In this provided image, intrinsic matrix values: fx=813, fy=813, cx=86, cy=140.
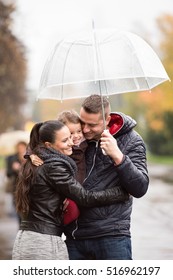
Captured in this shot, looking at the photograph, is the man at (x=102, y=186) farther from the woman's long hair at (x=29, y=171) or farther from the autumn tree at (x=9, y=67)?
the autumn tree at (x=9, y=67)

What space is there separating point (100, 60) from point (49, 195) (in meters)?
0.85

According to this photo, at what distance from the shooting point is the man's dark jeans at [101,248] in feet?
15.0

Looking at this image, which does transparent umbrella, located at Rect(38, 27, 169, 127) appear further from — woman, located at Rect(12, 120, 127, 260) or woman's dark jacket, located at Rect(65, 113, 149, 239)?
woman, located at Rect(12, 120, 127, 260)

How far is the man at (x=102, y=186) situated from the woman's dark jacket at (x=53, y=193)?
11cm

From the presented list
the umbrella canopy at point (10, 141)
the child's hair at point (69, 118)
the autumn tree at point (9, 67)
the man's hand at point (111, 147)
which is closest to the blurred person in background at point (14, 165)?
the umbrella canopy at point (10, 141)

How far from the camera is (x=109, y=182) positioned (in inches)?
180

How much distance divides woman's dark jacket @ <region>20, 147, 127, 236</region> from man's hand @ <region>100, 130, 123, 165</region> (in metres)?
0.20

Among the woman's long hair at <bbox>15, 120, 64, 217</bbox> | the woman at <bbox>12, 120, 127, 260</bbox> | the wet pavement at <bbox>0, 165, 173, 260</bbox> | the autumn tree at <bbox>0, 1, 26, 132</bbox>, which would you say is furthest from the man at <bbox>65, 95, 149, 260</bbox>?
the autumn tree at <bbox>0, 1, 26, 132</bbox>

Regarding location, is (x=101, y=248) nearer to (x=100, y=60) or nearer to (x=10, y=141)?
(x=100, y=60)

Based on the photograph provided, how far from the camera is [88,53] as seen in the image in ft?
15.7

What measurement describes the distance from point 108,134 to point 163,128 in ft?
143

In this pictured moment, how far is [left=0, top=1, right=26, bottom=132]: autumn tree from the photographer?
2625cm
